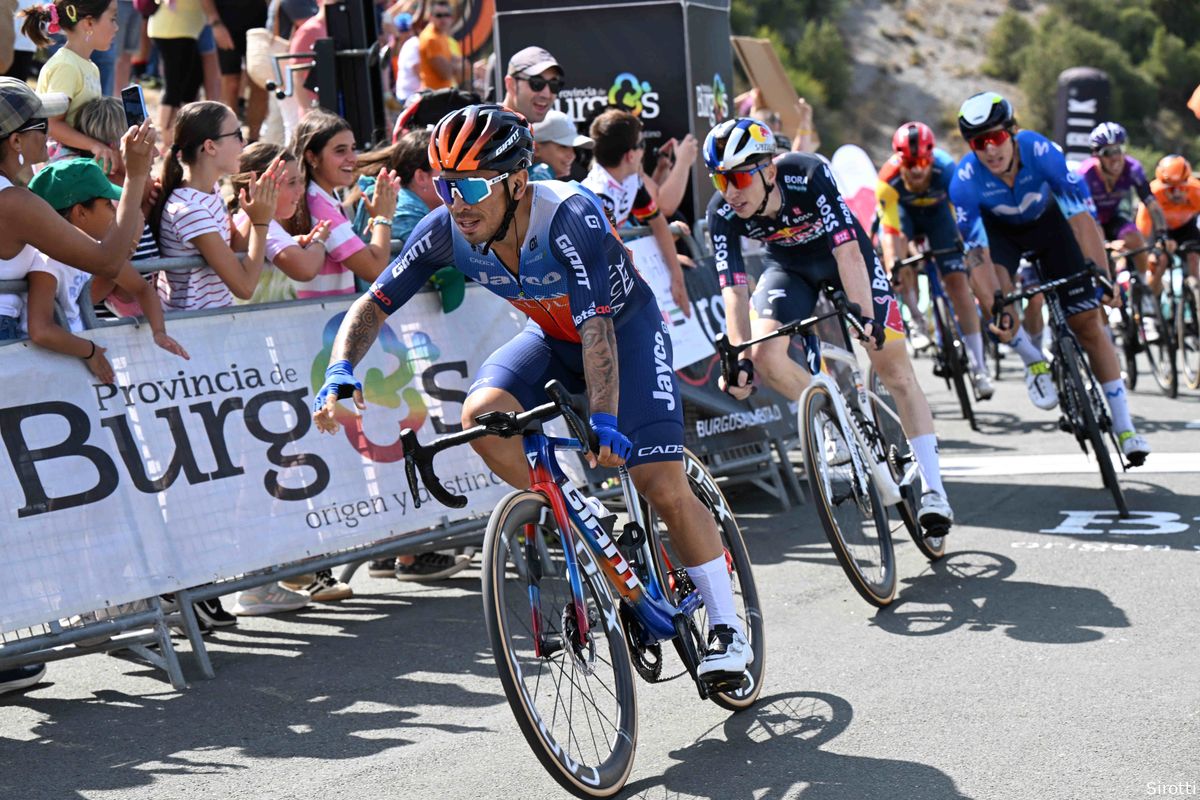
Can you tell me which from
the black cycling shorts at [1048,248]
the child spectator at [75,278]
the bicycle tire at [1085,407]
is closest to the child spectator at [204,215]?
the child spectator at [75,278]

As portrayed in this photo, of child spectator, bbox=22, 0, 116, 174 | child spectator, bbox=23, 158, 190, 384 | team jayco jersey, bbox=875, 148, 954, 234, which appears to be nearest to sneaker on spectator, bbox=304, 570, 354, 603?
child spectator, bbox=23, 158, 190, 384

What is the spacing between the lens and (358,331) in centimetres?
509

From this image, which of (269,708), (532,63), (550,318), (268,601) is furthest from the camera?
(532,63)

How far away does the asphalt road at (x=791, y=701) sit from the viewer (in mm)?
4887

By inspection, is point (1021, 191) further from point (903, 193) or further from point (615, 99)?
point (903, 193)

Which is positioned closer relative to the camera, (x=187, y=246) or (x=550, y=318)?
(x=550, y=318)

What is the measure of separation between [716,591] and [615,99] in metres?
6.61

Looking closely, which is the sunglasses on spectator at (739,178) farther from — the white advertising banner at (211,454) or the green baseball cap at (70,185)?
the green baseball cap at (70,185)

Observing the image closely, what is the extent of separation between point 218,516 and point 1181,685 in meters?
4.12

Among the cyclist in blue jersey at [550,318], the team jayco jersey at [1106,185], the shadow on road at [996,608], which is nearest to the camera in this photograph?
the cyclist in blue jersey at [550,318]

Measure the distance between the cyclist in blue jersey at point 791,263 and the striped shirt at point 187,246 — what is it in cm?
243

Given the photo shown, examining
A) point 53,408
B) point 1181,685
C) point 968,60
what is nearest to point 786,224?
point 1181,685

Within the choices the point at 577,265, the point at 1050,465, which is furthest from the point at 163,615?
the point at 1050,465

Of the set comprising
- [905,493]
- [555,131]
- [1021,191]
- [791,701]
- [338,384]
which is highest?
[555,131]
